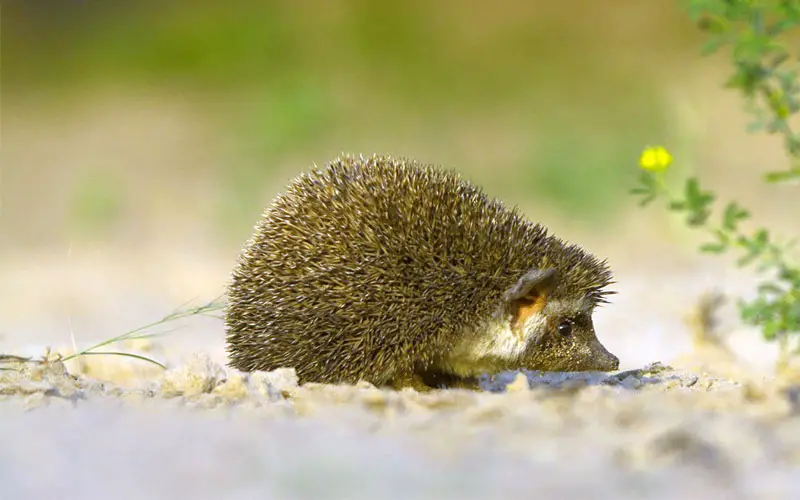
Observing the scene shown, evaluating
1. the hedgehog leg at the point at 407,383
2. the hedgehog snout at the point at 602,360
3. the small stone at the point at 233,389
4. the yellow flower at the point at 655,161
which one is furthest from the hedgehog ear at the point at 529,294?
the small stone at the point at 233,389

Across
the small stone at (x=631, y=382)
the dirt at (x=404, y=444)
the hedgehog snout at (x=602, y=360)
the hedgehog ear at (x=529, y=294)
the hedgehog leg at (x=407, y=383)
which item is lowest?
the dirt at (x=404, y=444)

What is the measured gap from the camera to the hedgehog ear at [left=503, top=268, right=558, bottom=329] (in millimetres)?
4711

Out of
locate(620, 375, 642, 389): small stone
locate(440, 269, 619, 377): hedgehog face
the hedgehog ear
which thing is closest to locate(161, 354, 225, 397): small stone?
locate(440, 269, 619, 377): hedgehog face

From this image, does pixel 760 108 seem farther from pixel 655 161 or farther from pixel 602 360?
pixel 602 360

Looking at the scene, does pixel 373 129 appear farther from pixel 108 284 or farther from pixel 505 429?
pixel 505 429

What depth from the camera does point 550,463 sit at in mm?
2760

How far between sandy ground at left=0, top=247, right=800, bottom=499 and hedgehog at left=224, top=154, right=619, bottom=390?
0.18 meters

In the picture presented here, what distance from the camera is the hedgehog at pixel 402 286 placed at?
4.63 metres

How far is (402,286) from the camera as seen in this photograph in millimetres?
4641

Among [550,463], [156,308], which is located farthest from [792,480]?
[156,308]

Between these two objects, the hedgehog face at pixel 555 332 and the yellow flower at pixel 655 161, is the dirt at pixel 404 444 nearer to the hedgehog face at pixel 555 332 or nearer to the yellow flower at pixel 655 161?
the hedgehog face at pixel 555 332

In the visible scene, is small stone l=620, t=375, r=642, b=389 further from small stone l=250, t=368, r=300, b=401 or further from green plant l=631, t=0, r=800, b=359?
small stone l=250, t=368, r=300, b=401

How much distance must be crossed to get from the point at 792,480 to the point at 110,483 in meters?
1.68

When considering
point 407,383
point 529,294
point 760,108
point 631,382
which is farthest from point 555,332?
point 760,108
